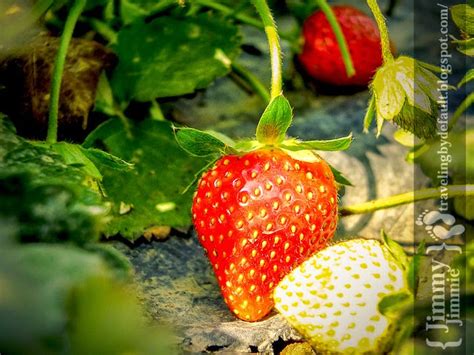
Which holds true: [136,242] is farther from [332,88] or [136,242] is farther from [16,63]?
[332,88]

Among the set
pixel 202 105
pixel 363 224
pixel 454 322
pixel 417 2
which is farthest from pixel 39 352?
pixel 417 2

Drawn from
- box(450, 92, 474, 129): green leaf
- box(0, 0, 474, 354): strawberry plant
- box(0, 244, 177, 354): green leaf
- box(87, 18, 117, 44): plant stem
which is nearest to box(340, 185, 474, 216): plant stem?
box(0, 0, 474, 354): strawberry plant

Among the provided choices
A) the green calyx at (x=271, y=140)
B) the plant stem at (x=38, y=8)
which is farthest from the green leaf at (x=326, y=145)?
the plant stem at (x=38, y=8)

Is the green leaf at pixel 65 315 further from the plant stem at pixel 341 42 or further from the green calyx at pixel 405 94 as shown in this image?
the plant stem at pixel 341 42

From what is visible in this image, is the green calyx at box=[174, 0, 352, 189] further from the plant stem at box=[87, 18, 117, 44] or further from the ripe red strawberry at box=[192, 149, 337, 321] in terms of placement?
the plant stem at box=[87, 18, 117, 44]

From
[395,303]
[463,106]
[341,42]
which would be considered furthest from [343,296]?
[341,42]

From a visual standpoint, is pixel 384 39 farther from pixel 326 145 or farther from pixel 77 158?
pixel 77 158
